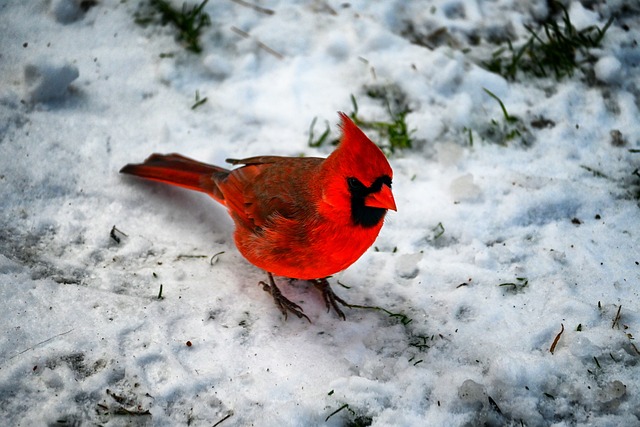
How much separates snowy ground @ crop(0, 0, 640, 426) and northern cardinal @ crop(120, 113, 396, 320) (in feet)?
0.97

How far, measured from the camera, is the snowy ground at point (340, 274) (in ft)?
8.44

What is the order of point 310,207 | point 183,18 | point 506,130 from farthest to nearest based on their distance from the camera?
point 183,18 → point 506,130 → point 310,207

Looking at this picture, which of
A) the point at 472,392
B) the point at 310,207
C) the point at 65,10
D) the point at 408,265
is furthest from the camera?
the point at 65,10

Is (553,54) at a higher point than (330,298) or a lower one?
higher

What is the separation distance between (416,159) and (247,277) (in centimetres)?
129

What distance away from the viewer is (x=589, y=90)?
4008 millimetres

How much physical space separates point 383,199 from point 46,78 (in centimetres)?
227

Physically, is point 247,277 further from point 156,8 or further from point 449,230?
point 156,8

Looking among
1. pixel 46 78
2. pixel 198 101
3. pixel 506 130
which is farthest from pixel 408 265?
pixel 46 78

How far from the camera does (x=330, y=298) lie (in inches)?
123

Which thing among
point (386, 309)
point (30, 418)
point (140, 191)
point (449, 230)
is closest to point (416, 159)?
point (449, 230)

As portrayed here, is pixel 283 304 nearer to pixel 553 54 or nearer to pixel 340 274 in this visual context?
pixel 340 274

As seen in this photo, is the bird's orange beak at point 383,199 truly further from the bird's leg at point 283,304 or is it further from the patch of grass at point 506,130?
the patch of grass at point 506,130

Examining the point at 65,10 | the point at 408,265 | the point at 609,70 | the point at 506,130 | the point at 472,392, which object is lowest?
the point at 408,265
